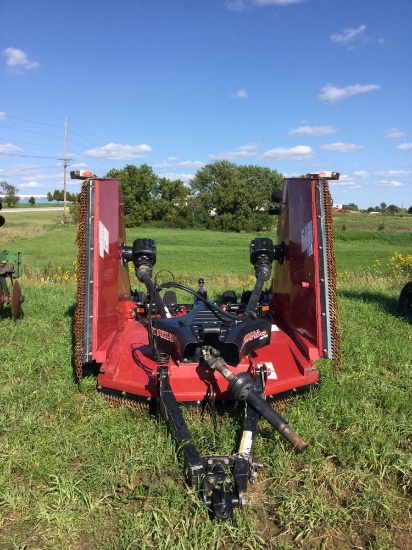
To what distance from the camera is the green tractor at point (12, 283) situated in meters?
6.03

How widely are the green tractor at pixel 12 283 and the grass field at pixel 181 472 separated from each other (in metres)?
1.38

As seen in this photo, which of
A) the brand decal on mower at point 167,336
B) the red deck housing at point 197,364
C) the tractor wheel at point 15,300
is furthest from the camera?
the tractor wheel at point 15,300

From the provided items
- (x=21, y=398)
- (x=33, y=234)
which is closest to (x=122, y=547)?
(x=21, y=398)

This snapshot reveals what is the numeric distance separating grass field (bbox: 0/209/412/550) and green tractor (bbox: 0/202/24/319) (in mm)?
1375

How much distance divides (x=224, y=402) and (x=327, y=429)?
72cm

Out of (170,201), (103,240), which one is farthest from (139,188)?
(103,240)

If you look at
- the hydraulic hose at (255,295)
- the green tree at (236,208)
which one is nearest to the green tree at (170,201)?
the green tree at (236,208)

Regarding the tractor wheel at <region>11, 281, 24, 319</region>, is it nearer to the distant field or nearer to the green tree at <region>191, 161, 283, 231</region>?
the distant field

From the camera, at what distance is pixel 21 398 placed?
3.86 m

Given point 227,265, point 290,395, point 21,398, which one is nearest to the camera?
point 290,395

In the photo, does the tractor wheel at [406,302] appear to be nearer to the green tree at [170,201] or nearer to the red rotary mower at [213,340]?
the red rotary mower at [213,340]

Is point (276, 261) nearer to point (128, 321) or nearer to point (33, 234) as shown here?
point (128, 321)

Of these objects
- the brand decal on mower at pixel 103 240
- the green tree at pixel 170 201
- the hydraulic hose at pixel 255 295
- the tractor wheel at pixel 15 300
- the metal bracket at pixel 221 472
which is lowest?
the metal bracket at pixel 221 472

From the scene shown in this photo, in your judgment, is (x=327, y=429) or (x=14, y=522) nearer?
(x=14, y=522)
